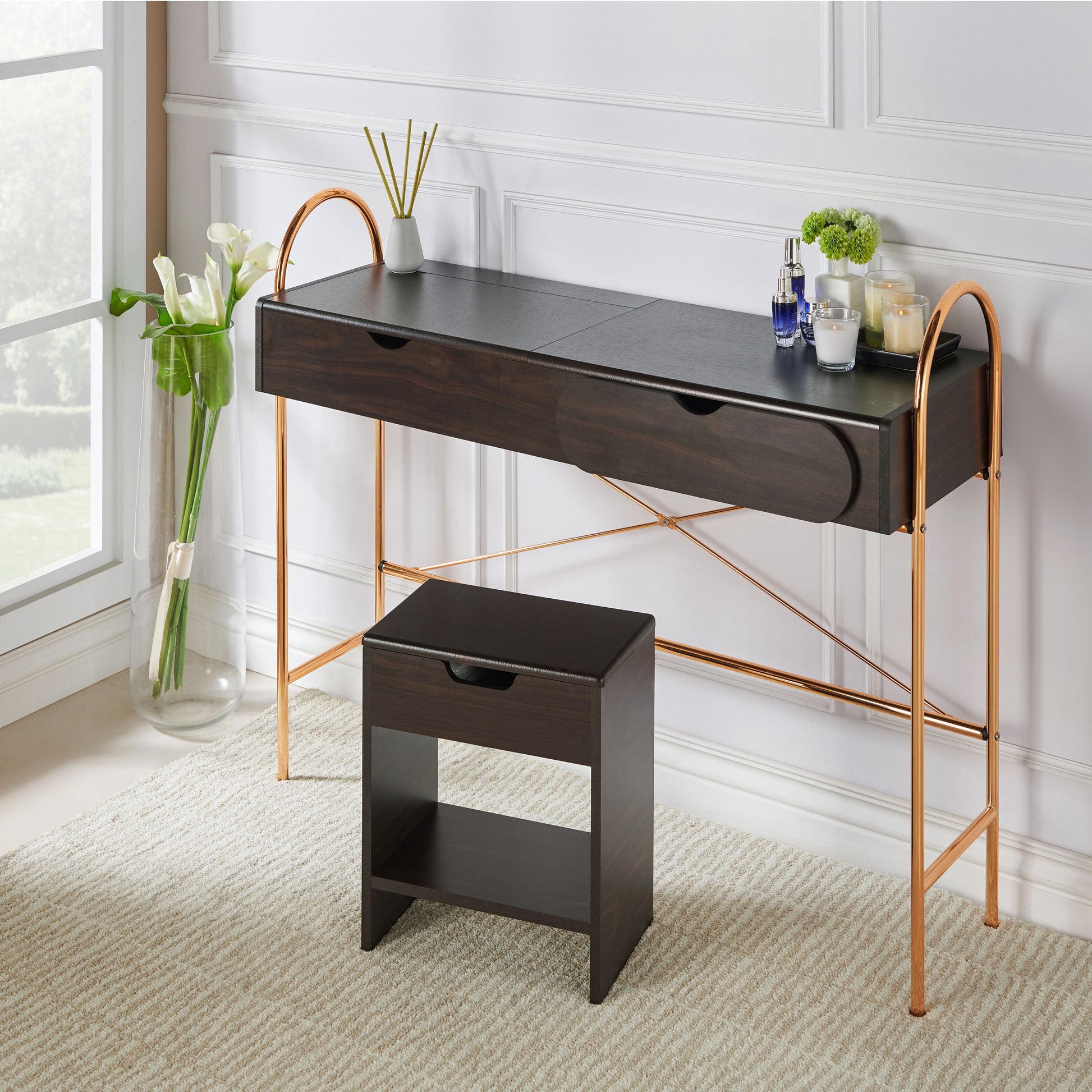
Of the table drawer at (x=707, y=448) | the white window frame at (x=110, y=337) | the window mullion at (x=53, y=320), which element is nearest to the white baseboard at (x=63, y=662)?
the white window frame at (x=110, y=337)

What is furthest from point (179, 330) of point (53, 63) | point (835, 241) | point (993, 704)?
point (993, 704)

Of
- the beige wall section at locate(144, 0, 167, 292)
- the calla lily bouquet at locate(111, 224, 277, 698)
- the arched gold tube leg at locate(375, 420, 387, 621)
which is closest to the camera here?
the calla lily bouquet at locate(111, 224, 277, 698)

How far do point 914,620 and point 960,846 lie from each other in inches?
17.1

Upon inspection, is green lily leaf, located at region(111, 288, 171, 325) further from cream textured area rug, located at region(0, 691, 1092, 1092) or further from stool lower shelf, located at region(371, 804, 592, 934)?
stool lower shelf, located at region(371, 804, 592, 934)

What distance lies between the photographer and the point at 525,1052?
2031mm

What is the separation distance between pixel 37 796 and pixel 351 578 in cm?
74

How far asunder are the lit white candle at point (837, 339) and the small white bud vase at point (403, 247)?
823 millimetres

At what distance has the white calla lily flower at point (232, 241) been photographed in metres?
2.61

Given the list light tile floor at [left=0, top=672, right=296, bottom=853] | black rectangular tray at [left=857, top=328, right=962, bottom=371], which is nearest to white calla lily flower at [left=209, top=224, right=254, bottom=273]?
Result: light tile floor at [left=0, top=672, right=296, bottom=853]

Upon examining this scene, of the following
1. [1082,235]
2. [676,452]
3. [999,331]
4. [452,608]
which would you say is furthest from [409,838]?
[1082,235]

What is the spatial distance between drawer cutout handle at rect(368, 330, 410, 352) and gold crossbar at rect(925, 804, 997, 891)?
1133mm

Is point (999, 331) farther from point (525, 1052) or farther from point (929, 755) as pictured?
point (525, 1052)

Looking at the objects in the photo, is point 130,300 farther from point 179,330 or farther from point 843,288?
point 843,288

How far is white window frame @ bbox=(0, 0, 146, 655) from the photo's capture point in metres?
2.86
